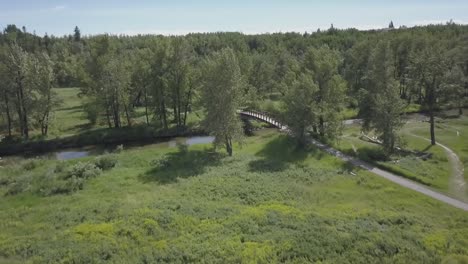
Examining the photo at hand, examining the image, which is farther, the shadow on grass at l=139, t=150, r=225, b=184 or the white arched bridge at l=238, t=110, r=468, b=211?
the shadow on grass at l=139, t=150, r=225, b=184

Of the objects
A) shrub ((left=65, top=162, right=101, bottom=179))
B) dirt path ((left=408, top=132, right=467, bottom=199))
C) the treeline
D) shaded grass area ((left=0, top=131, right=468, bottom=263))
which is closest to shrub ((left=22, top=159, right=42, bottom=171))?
shaded grass area ((left=0, top=131, right=468, bottom=263))

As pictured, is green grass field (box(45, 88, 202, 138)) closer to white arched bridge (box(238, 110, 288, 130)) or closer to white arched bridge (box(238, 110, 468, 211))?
white arched bridge (box(238, 110, 288, 130))

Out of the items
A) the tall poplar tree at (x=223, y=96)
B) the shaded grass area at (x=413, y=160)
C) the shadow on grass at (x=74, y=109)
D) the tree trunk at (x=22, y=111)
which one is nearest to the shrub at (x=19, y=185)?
the tall poplar tree at (x=223, y=96)

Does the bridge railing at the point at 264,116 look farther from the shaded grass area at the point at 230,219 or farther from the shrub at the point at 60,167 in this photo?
the shrub at the point at 60,167

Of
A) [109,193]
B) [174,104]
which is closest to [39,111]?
[174,104]

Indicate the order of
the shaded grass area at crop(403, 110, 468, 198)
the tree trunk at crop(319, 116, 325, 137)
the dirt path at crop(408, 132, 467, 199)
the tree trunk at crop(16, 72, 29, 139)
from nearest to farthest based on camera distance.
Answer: the dirt path at crop(408, 132, 467, 199) < the shaded grass area at crop(403, 110, 468, 198) < the tree trunk at crop(319, 116, 325, 137) < the tree trunk at crop(16, 72, 29, 139)

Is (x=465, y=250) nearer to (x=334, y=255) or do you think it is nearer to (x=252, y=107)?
(x=334, y=255)
